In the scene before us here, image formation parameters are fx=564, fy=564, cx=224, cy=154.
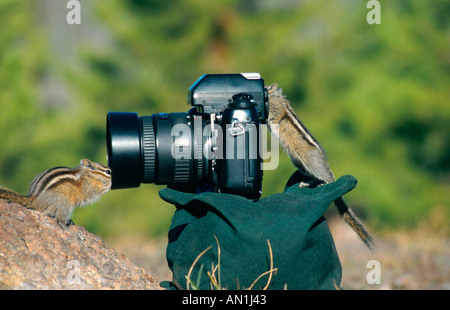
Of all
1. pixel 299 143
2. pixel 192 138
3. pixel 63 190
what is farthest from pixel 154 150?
pixel 299 143

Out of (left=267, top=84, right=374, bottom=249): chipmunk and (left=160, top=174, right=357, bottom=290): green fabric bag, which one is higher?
(left=267, top=84, right=374, bottom=249): chipmunk

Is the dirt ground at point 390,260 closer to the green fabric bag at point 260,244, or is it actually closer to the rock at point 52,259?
the green fabric bag at point 260,244

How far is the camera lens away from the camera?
11.0 ft

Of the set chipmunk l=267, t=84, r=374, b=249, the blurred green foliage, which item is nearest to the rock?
chipmunk l=267, t=84, r=374, b=249

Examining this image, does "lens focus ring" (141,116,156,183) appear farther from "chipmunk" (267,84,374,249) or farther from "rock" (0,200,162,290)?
"chipmunk" (267,84,374,249)

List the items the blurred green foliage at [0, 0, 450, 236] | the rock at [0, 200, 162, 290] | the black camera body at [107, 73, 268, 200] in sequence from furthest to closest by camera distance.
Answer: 1. the blurred green foliage at [0, 0, 450, 236]
2. the black camera body at [107, 73, 268, 200]
3. the rock at [0, 200, 162, 290]

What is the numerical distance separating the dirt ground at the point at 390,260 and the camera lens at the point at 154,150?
210cm

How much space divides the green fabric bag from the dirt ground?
1899 mm

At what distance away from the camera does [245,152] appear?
3.23 metres

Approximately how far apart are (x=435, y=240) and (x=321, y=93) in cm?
341

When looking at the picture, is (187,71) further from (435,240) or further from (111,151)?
(111,151)

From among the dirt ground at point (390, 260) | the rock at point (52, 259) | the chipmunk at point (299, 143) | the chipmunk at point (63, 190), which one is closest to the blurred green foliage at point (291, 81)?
the dirt ground at point (390, 260)

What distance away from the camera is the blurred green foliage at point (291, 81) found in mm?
9781

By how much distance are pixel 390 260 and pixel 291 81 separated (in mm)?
4155
